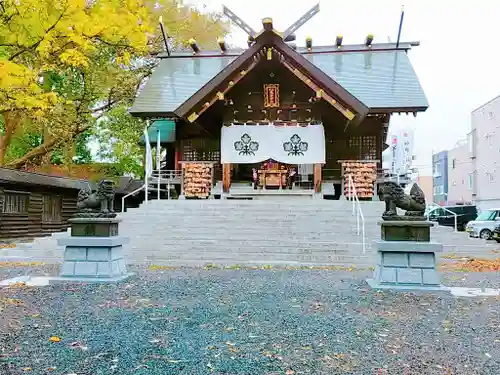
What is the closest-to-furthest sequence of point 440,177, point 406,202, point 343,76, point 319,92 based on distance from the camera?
point 406,202
point 319,92
point 343,76
point 440,177

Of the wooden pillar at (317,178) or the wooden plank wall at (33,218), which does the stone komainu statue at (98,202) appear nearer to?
the wooden pillar at (317,178)

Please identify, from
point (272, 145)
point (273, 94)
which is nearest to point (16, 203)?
point (272, 145)

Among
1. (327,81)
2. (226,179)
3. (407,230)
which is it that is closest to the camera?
(407,230)

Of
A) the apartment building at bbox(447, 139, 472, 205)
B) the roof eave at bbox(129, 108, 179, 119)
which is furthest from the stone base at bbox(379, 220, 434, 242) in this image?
the apartment building at bbox(447, 139, 472, 205)

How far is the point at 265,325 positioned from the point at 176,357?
1.23m

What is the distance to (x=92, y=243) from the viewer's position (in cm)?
711

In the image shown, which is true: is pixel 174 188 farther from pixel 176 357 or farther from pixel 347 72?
pixel 176 357

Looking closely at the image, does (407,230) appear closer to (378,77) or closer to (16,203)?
(378,77)

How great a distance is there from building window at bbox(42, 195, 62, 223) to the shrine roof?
19.0ft

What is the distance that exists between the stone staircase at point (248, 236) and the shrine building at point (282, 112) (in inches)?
112

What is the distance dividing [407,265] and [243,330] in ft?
10.8

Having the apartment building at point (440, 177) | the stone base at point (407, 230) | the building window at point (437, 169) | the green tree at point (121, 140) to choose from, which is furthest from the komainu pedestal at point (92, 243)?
the building window at point (437, 169)

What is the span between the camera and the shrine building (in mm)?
14516

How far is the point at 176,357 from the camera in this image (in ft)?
11.7
